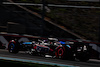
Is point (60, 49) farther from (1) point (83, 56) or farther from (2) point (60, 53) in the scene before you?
(1) point (83, 56)

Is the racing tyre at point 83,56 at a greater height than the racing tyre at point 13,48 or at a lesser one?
lesser

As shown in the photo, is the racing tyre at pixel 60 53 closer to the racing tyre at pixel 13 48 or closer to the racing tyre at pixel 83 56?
the racing tyre at pixel 83 56

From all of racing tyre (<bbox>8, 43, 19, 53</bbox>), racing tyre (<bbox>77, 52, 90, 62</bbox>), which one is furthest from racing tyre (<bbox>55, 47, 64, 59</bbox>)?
racing tyre (<bbox>8, 43, 19, 53</bbox>)

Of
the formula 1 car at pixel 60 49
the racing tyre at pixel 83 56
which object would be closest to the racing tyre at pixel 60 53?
the formula 1 car at pixel 60 49

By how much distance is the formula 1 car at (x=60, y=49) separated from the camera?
31.3ft

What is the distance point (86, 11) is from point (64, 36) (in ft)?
10.2

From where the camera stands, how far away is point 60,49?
9570 millimetres

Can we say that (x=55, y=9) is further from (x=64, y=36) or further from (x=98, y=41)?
(x=98, y=41)

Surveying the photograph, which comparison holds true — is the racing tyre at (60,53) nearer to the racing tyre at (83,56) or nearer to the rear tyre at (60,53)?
the rear tyre at (60,53)

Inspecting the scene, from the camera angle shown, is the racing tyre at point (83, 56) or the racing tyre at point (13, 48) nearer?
the racing tyre at point (83, 56)

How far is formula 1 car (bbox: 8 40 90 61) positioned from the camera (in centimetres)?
955

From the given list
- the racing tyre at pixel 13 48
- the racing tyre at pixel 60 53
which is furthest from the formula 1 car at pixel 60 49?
the racing tyre at pixel 13 48

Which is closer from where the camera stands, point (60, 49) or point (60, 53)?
point (60, 49)

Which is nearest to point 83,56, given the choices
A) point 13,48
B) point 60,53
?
point 60,53
